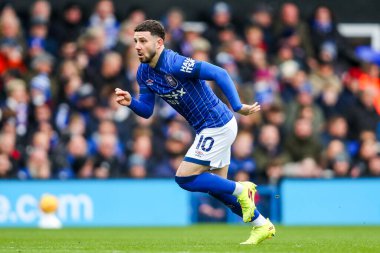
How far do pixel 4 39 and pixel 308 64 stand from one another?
5711 mm

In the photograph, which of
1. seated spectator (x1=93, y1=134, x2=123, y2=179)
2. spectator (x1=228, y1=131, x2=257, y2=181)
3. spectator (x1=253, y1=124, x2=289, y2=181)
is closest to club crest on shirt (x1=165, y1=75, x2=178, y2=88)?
seated spectator (x1=93, y1=134, x2=123, y2=179)

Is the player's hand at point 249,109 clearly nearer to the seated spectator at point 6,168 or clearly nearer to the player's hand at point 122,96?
the player's hand at point 122,96

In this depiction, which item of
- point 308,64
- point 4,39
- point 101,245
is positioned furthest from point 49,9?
point 101,245

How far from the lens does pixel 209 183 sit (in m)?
11.0

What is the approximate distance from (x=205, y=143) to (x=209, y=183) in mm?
411

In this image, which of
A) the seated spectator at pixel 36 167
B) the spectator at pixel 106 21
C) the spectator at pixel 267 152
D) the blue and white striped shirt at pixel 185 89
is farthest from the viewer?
the spectator at pixel 106 21

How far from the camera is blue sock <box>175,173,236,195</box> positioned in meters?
11.0

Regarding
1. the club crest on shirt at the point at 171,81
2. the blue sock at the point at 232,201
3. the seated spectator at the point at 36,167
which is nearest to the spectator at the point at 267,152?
the seated spectator at the point at 36,167

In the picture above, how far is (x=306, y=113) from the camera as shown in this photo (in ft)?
61.5

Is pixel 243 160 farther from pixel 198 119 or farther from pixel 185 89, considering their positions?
pixel 185 89

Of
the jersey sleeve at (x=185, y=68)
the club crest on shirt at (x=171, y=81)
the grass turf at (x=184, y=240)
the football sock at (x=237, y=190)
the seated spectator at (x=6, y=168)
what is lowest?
the grass turf at (x=184, y=240)

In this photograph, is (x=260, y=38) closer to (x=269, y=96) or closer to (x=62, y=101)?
(x=269, y=96)

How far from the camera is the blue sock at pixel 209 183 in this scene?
36.1 ft

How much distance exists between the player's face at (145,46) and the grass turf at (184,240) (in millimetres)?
1926
